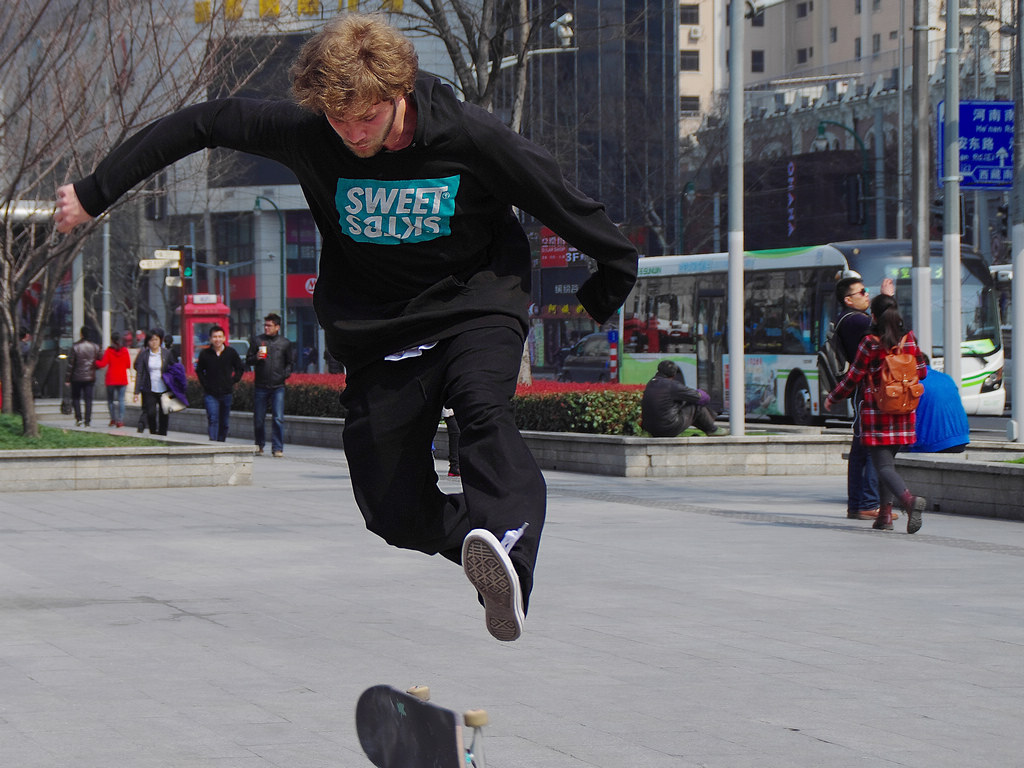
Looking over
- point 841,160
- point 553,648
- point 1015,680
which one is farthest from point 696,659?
point 841,160

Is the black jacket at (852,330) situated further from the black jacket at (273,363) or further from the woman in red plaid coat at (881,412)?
the black jacket at (273,363)

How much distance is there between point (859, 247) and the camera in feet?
84.6

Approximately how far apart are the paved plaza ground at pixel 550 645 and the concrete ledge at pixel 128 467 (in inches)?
116

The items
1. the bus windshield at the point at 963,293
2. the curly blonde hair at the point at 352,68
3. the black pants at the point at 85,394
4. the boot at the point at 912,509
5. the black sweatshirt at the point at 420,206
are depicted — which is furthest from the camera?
the black pants at the point at 85,394

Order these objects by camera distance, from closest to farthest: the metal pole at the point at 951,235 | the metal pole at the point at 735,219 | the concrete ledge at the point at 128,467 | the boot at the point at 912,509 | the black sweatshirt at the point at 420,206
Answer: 1. the black sweatshirt at the point at 420,206
2. the boot at the point at 912,509
3. the concrete ledge at the point at 128,467
4. the metal pole at the point at 735,219
5. the metal pole at the point at 951,235

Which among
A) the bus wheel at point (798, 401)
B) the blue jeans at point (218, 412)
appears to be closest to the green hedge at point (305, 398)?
the blue jeans at point (218, 412)

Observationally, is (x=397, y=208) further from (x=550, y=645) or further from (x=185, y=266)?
(x=185, y=266)

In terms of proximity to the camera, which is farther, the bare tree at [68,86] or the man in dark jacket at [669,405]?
the man in dark jacket at [669,405]

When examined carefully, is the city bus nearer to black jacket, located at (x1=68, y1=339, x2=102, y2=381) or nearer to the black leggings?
black jacket, located at (x1=68, y1=339, x2=102, y2=381)

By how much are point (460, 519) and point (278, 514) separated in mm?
8092

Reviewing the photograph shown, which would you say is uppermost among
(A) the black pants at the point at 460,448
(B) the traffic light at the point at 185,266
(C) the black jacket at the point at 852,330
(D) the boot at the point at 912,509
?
(B) the traffic light at the point at 185,266

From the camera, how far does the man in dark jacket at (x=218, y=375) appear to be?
2022 centimetres

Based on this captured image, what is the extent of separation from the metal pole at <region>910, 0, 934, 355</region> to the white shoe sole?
591 inches

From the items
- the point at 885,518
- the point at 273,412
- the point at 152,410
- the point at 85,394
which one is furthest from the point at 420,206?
the point at 85,394
